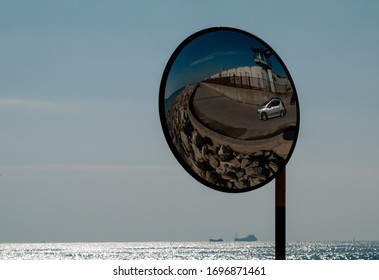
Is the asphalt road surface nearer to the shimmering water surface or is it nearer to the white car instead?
the white car

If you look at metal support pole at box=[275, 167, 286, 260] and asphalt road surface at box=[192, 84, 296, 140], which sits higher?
asphalt road surface at box=[192, 84, 296, 140]

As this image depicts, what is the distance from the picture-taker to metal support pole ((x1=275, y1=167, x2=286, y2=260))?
8.45 m

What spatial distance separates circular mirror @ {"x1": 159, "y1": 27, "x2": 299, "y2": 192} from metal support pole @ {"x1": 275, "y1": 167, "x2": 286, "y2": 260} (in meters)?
0.12

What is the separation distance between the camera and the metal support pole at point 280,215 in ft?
27.7

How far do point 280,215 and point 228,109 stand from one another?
127cm

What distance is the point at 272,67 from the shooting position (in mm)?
8758

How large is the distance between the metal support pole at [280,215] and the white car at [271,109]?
1.97ft

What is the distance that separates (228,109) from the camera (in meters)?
8.38

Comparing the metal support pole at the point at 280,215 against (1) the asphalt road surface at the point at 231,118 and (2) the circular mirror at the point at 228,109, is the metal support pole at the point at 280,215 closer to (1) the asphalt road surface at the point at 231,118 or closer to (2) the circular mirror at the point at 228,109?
(2) the circular mirror at the point at 228,109

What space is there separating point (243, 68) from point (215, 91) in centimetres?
47

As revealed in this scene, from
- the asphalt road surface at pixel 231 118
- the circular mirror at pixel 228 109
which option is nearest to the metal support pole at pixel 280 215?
the circular mirror at pixel 228 109

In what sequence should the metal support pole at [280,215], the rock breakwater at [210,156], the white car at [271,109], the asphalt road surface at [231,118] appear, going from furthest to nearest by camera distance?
the white car at [271,109]
the metal support pole at [280,215]
the asphalt road surface at [231,118]
the rock breakwater at [210,156]

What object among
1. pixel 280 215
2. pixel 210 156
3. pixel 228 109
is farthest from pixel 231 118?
pixel 280 215

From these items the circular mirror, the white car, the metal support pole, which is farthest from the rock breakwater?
the white car
